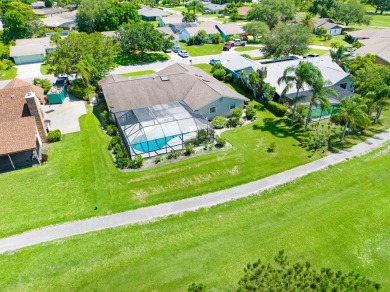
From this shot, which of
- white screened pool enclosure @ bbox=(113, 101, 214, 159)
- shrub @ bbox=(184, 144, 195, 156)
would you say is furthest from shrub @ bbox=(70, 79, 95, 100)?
shrub @ bbox=(184, 144, 195, 156)

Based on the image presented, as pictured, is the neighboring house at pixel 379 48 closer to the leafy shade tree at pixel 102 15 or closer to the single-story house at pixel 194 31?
the single-story house at pixel 194 31

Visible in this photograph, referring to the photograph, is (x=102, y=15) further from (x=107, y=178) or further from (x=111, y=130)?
(x=107, y=178)

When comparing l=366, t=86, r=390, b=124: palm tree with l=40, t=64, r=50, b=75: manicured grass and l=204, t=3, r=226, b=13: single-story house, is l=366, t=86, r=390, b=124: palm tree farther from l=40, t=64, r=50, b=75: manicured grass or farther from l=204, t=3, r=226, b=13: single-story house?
l=204, t=3, r=226, b=13: single-story house

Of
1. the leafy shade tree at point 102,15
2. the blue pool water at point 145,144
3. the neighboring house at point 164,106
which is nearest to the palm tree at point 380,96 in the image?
the neighboring house at point 164,106

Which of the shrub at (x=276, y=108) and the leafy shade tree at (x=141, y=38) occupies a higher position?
the leafy shade tree at (x=141, y=38)

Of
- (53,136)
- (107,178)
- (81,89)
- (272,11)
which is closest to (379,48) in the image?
(272,11)

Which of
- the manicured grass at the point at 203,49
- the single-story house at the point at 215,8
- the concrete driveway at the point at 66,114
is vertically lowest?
the concrete driveway at the point at 66,114
